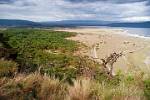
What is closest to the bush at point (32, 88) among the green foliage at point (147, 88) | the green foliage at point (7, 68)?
the green foliage at point (7, 68)

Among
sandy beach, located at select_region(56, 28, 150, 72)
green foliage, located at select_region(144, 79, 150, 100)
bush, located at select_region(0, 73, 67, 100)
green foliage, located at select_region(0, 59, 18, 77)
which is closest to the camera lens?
bush, located at select_region(0, 73, 67, 100)

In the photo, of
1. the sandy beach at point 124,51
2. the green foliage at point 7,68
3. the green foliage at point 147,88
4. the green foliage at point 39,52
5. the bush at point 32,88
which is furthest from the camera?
the sandy beach at point 124,51

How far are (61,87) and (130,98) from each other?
138 cm

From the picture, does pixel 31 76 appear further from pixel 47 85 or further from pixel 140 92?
pixel 140 92

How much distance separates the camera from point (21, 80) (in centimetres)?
812

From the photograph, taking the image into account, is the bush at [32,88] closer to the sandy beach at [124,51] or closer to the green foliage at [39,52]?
the green foliage at [39,52]

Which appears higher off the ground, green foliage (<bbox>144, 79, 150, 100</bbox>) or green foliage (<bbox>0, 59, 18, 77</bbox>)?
green foliage (<bbox>144, 79, 150, 100</bbox>)

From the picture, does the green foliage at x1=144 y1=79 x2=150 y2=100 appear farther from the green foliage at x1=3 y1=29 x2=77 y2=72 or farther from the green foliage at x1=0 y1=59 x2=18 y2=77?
the green foliage at x1=3 y1=29 x2=77 y2=72

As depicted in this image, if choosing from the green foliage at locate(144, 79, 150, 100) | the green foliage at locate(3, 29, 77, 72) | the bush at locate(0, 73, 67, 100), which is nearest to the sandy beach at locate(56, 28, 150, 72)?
the green foliage at locate(3, 29, 77, 72)

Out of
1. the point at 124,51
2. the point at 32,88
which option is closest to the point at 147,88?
the point at 32,88

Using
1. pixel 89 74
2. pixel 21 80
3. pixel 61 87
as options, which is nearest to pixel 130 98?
pixel 61 87

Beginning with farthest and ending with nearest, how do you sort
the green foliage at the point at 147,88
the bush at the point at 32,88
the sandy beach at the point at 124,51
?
the sandy beach at the point at 124,51 < the green foliage at the point at 147,88 < the bush at the point at 32,88

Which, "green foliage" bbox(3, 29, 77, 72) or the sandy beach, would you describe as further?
the sandy beach

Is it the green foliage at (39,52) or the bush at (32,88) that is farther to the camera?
the green foliage at (39,52)
